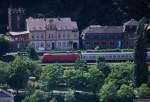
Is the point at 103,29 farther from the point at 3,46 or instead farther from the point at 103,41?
the point at 3,46

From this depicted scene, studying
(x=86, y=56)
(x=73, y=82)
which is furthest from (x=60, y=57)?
(x=73, y=82)

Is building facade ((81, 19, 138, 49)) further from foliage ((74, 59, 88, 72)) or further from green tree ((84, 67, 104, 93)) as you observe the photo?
green tree ((84, 67, 104, 93))

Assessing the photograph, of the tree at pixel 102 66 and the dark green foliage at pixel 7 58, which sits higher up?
the dark green foliage at pixel 7 58

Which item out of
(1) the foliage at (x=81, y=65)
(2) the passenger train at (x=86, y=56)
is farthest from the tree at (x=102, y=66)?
(2) the passenger train at (x=86, y=56)

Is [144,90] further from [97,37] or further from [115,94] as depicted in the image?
[97,37]

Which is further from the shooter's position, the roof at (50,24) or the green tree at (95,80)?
the roof at (50,24)

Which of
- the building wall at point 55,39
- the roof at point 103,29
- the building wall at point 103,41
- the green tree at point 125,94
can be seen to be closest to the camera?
the green tree at point 125,94

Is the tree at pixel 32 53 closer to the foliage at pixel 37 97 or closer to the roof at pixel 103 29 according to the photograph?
the roof at pixel 103 29
